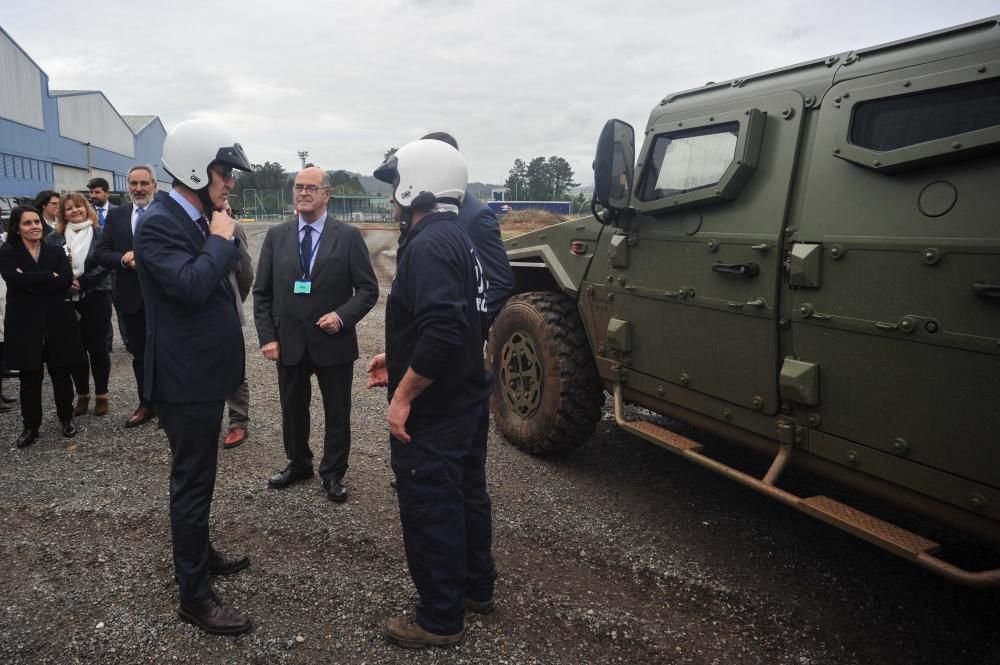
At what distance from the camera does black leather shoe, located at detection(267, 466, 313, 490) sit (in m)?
4.06

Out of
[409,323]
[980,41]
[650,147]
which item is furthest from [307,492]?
[980,41]

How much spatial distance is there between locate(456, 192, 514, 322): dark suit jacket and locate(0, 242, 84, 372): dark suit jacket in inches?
127

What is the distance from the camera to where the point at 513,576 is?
321 centimetres

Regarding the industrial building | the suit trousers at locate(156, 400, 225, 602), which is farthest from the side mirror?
the industrial building

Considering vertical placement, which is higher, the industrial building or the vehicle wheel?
A: the industrial building

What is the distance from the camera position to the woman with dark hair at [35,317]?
15.6 ft

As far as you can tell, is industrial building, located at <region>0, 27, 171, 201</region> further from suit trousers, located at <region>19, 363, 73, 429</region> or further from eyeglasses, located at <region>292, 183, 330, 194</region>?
eyeglasses, located at <region>292, 183, 330, 194</region>

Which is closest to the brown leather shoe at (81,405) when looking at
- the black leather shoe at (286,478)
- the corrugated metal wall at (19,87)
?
the black leather shoe at (286,478)

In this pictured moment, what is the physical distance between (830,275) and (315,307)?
2616 millimetres

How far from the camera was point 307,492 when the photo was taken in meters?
4.04

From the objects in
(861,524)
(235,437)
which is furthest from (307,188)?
(861,524)

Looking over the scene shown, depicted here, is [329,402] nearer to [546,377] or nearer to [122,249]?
[546,377]

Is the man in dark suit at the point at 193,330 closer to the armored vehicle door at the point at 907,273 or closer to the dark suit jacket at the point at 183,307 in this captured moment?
the dark suit jacket at the point at 183,307

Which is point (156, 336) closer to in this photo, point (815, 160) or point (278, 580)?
point (278, 580)
